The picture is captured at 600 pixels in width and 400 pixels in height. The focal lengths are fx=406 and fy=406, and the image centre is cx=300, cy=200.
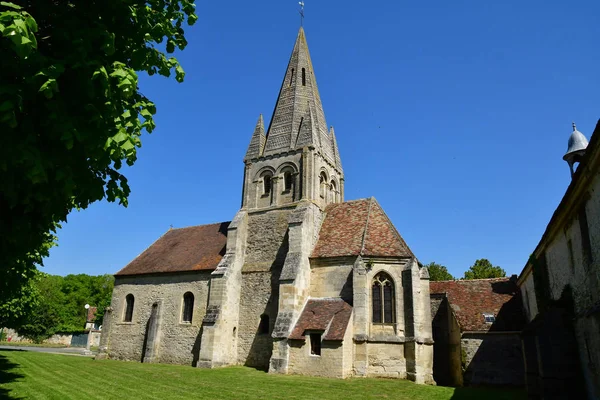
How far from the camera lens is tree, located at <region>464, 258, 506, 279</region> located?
148 feet

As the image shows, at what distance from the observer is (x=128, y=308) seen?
1099 inches

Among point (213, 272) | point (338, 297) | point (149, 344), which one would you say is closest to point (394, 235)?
point (338, 297)

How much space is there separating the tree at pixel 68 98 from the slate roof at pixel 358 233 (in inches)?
654

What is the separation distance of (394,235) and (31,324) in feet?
156

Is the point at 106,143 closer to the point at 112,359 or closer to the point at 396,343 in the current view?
the point at 396,343

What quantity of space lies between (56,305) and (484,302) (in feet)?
185

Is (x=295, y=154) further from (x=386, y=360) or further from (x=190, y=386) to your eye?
(x=190, y=386)

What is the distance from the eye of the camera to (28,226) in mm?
6258

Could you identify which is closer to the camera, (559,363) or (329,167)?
(559,363)

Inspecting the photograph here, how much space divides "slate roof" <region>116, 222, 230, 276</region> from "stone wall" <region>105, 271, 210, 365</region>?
523 millimetres

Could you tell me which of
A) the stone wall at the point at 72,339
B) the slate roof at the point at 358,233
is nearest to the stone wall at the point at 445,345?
the slate roof at the point at 358,233

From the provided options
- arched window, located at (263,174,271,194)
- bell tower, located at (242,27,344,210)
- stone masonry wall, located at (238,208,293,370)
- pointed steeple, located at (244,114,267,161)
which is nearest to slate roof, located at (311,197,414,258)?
bell tower, located at (242,27,344,210)

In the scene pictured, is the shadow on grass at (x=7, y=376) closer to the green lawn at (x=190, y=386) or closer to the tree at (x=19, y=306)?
the green lawn at (x=190, y=386)

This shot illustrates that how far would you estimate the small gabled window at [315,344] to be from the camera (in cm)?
1969
